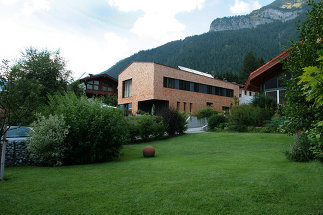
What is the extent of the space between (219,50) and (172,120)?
86.5m

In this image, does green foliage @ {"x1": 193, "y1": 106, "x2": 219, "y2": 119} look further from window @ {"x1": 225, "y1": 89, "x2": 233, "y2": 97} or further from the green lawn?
the green lawn

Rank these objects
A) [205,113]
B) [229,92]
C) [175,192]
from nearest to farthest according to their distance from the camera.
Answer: [175,192]
[205,113]
[229,92]

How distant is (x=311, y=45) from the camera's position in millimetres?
4562

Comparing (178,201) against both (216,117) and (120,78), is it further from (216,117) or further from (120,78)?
(120,78)

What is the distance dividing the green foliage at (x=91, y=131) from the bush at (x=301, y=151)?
669cm

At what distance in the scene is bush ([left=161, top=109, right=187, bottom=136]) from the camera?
18844 millimetres

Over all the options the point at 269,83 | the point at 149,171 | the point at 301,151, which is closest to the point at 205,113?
the point at 269,83

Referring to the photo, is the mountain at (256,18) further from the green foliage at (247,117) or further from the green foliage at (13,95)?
the green foliage at (13,95)

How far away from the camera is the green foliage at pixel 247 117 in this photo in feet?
61.0

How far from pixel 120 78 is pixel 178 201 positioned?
105 ft

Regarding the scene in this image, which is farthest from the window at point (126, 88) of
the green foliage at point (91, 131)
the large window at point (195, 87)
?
the green foliage at point (91, 131)

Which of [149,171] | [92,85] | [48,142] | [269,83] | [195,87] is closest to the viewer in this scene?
[149,171]

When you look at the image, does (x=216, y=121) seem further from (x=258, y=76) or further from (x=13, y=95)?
(x=13, y=95)

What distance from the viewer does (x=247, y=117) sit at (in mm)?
18875
